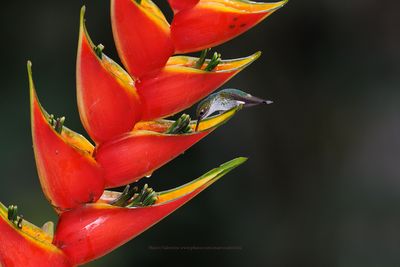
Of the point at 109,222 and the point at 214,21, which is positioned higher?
the point at 214,21

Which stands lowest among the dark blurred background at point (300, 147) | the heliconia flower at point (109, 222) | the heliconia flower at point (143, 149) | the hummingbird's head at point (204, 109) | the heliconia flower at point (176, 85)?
the dark blurred background at point (300, 147)

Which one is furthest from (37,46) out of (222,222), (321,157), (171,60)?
(171,60)

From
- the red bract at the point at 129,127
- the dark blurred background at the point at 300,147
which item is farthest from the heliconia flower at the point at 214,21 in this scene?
the dark blurred background at the point at 300,147

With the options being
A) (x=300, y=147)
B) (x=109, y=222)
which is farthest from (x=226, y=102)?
(x=300, y=147)

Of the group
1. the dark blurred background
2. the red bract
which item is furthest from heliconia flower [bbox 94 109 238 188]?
the dark blurred background

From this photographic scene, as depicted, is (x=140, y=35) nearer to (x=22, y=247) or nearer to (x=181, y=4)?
(x=181, y=4)

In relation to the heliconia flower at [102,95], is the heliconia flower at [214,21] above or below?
above

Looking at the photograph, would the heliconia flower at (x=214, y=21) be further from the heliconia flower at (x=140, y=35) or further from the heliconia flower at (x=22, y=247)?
the heliconia flower at (x=22, y=247)
